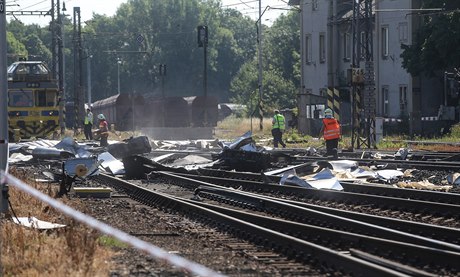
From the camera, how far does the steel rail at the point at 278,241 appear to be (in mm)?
9250

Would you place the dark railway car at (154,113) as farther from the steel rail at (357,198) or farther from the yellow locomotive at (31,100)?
the steel rail at (357,198)

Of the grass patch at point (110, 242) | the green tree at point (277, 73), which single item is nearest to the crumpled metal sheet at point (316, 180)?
the grass patch at point (110, 242)

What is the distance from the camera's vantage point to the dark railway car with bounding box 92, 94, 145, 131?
2785 inches

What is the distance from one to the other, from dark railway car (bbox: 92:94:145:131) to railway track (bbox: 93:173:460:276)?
177ft

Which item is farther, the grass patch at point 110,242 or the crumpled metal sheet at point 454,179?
the crumpled metal sheet at point 454,179

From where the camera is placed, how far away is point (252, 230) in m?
12.8

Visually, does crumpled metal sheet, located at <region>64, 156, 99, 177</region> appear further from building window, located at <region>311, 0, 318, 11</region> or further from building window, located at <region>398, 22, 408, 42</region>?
building window, located at <region>311, 0, 318, 11</region>

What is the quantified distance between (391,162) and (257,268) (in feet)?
54.1

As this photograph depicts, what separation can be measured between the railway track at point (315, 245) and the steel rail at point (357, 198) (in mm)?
2616

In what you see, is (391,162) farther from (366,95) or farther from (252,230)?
(252,230)

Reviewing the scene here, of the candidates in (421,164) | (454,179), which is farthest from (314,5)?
(454,179)

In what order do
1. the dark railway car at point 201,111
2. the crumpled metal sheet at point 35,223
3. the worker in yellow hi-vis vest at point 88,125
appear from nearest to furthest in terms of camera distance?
the crumpled metal sheet at point 35,223, the worker in yellow hi-vis vest at point 88,125, the dark railway car at point 201,111

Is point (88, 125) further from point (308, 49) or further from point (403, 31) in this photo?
point (308, 49)

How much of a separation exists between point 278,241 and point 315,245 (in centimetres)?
107
